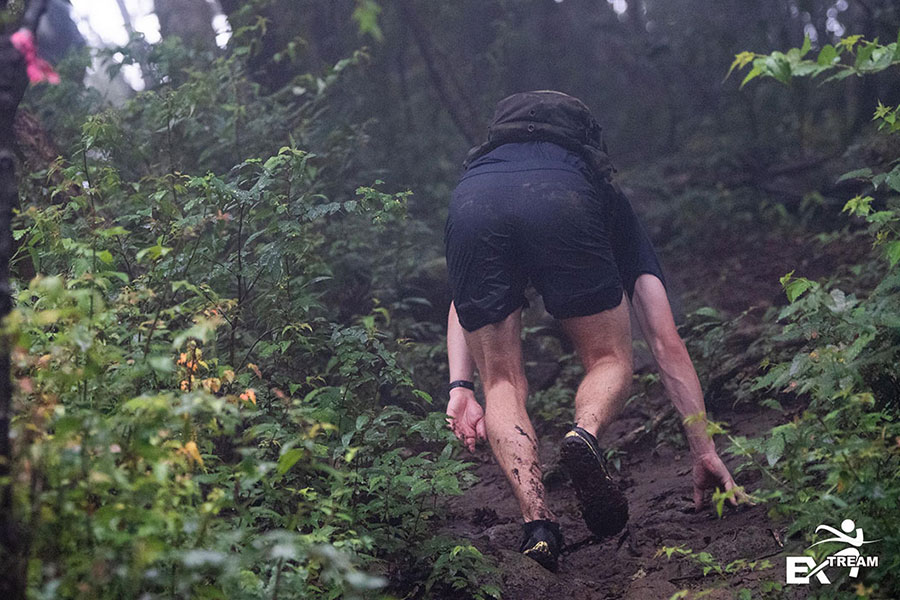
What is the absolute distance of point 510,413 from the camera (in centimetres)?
323

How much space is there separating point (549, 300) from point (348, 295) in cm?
243

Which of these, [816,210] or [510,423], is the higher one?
[510,423]

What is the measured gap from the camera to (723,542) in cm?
299

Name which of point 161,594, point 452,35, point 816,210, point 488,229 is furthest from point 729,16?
point 161,594

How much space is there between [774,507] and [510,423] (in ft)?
3.73

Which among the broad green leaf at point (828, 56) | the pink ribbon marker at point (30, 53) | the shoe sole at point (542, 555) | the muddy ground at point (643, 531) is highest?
the pink ribbon marker at point (30, 53)

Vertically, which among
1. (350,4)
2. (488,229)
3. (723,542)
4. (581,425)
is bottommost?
(723,542)

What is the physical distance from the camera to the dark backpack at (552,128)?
369 centimetres

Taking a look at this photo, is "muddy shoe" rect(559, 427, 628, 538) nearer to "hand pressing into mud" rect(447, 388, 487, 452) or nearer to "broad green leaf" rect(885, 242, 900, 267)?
"hand pressing into mud" rect(447, 388, 487, 452)

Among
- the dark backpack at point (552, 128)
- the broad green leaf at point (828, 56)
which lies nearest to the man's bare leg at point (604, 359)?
the dark backpack at point (552, 128)

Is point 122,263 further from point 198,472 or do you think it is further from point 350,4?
point 350,4

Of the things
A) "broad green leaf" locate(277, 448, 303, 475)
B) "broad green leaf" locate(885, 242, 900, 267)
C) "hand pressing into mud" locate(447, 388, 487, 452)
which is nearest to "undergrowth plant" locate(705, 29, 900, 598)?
"broad green leaf" locate(885, 242, 900, 267)

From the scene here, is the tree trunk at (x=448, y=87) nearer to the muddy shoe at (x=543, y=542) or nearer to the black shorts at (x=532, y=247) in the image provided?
the black shorts at (x=532, y=247)

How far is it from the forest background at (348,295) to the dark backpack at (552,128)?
644 millimetres
